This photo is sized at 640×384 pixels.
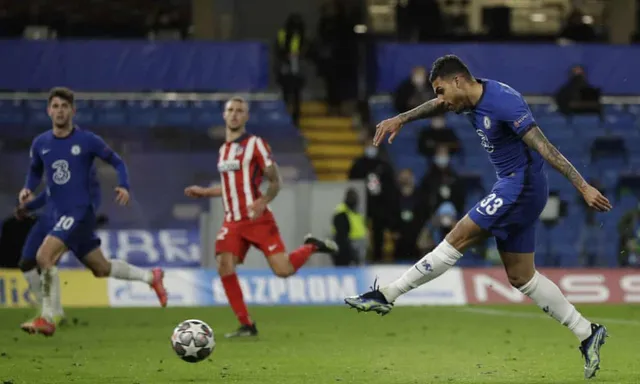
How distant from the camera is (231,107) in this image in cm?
1359

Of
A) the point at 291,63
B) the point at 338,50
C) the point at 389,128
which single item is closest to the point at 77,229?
the point at 389,128

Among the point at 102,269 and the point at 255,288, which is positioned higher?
the point at 102,269

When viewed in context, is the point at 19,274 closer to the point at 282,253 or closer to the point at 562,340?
the point at 282,253

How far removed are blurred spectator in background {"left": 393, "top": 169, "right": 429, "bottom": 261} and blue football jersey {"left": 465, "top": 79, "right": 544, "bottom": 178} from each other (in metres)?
12.8

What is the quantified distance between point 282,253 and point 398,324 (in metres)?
2.86

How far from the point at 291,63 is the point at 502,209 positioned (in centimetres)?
1674

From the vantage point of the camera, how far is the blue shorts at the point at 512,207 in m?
9.42

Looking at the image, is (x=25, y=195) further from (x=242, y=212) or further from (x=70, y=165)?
(x=242, y=212)

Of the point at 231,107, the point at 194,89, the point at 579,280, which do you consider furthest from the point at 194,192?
the point at 194,89

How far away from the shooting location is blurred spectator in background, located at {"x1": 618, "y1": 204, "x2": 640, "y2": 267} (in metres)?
22.9

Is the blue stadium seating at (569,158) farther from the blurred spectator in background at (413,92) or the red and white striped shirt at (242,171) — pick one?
the red and white striped shirt at (242,171)

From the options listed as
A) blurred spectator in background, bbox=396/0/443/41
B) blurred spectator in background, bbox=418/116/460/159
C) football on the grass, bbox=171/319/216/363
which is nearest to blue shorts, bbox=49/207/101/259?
football on the grass, bbox=171/319/216/363

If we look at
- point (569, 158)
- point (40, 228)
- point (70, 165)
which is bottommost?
point (569, 158)

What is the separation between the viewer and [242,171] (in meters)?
13.7
